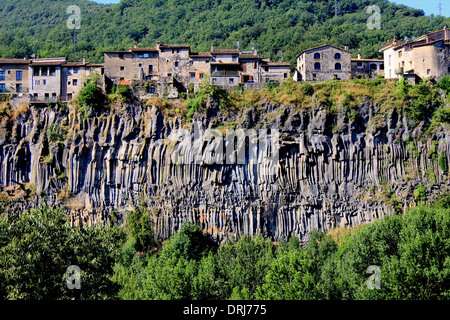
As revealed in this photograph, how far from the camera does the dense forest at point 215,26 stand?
295ft

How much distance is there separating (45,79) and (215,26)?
50.2 metres

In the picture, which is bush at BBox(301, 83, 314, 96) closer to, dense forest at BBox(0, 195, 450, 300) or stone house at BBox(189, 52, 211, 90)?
stone house at BBox(189, 52, 211, 90)

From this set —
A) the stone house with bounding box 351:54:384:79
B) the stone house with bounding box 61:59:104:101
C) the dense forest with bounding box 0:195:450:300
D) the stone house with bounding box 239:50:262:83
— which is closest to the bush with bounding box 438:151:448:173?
the dense forest with bounding box 0:195:450:300

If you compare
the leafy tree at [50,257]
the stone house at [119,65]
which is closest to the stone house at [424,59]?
the stone house at [119,65]

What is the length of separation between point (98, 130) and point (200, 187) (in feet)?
41.2

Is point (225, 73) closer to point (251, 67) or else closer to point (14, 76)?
point (251, 67)

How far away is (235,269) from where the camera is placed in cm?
4281

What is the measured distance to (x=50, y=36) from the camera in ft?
340

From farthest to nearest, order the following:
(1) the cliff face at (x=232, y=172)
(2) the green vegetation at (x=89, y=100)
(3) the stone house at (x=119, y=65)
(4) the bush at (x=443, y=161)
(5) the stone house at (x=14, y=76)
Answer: (3) the stone house at (x=119, y=65) < (5) the stone house at (x=14, y=76) < (2) the green vegetation at (x=89, y=100) < (1) the cliff face at (x=232, y=172) < (4) the bush at (x=443, y=161)

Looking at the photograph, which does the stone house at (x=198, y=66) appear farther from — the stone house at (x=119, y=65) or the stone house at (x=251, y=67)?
the stone house at (x=119, y=65)

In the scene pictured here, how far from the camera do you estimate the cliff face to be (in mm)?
52500

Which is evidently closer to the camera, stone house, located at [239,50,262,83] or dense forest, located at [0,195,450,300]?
dense forest, located at [0,195,450,300]

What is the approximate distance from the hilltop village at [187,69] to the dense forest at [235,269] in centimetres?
2623

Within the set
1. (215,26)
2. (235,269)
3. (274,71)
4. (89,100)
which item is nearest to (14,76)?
(89,100)
